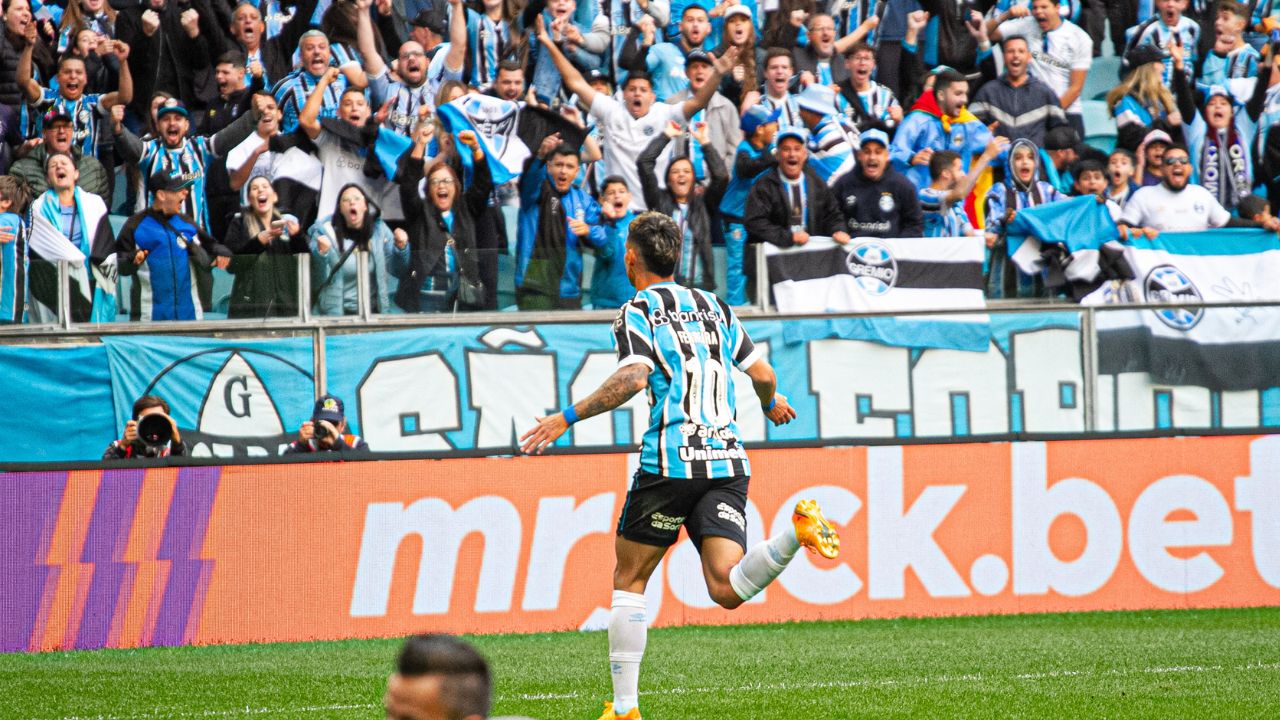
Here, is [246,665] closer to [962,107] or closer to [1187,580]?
[1187,580]

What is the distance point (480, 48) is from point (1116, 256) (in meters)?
6.27

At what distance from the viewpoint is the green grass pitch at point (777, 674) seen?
280 inches

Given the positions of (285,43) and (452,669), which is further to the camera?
(285,43)

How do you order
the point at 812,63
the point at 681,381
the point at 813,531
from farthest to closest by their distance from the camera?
the point at 812,63 → the point at 681,381 → the point at 813,531

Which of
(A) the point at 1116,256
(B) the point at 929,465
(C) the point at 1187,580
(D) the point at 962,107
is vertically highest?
(D) the point at 962,107

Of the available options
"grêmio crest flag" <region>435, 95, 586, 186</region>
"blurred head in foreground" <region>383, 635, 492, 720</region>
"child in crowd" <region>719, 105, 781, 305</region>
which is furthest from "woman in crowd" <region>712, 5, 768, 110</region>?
"blurred head in foreground" <region>383, 635, 492, 720</region>

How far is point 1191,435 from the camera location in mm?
12078

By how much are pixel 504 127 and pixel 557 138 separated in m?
0.53

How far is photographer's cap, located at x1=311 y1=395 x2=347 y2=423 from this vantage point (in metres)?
11.2

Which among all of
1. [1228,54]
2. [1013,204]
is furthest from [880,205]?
[1228,54]

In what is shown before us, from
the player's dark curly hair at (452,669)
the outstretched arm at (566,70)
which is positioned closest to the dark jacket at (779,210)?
the outstretched arm at (566,70)

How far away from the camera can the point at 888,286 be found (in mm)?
12695

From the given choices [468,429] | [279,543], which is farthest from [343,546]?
[468,429]

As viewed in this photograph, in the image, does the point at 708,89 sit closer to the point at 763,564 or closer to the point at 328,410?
the point at 328,410
